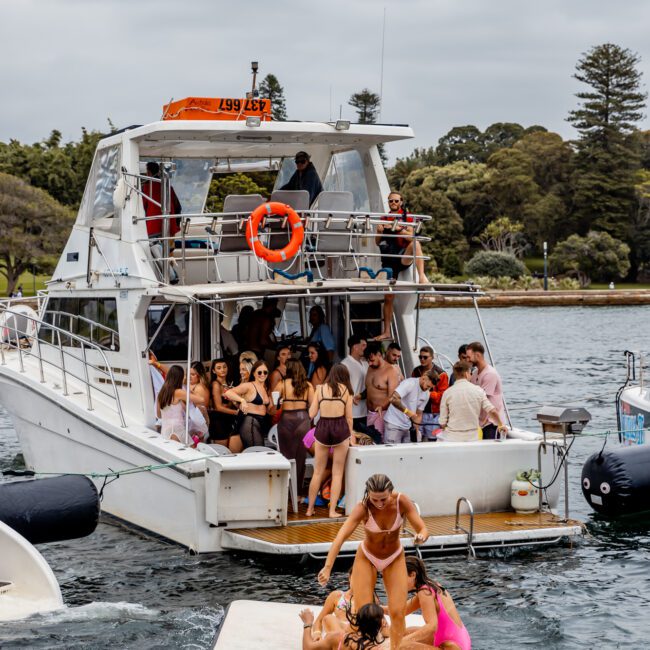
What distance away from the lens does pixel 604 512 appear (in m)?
13.8

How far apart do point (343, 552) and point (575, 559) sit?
2777 mm

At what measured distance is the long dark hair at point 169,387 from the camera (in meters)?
Answer: 11.8

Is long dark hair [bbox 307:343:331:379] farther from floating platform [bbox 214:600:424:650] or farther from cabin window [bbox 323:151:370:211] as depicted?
floating platform [bbox 214:600:424:650]

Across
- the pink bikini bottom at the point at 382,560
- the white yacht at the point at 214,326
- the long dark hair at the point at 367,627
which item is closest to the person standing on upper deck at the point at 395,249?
the white yacht at the point at 214,326

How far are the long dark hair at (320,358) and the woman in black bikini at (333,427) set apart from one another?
1.55 meters

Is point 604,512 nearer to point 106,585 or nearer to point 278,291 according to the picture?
point 278,291

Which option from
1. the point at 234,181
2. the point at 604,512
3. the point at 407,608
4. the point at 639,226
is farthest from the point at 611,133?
the point at 407,608

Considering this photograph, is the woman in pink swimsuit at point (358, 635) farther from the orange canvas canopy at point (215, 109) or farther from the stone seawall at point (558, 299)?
the stone seawall at point (558, 299)

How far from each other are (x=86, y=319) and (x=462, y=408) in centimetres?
479

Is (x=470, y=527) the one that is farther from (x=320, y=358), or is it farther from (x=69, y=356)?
(x=69, y=356)

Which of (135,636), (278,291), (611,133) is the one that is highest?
(611,133)

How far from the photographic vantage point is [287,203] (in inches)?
527

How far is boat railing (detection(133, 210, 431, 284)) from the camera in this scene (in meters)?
12.3

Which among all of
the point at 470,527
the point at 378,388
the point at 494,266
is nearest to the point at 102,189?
the point at 378,388
